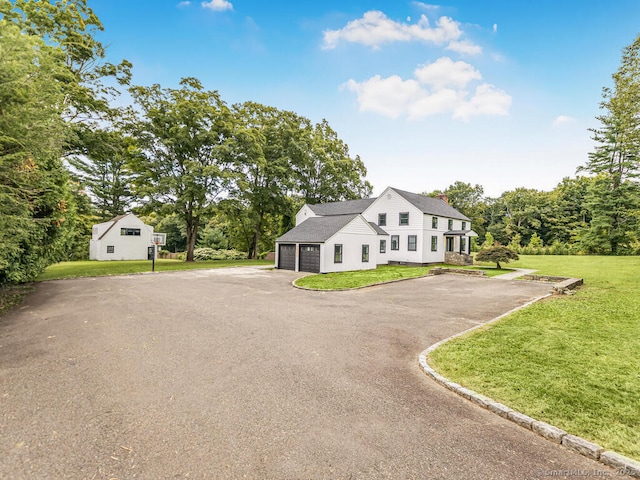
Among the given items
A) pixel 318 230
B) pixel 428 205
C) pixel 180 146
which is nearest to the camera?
pixel 318 230

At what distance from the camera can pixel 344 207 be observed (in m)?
30.9

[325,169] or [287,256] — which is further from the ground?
[325,169]

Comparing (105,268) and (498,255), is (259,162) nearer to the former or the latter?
(105,268)

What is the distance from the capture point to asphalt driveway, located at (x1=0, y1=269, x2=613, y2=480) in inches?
110

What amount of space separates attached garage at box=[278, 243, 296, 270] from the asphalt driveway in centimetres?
1421

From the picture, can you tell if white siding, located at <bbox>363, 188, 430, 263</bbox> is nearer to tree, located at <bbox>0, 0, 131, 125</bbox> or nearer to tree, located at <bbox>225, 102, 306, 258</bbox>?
tree, located at <bbox>225, 102, 306, 258</bbox>

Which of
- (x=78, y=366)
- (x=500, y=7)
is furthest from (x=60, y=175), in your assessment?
(x=500, y=7)

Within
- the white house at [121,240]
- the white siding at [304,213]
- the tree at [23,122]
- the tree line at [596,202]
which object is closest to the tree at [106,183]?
the white house at [121,240]

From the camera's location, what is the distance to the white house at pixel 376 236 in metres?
21.5

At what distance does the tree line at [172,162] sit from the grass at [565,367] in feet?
34.0

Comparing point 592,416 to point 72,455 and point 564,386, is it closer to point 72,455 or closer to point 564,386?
point 564,386

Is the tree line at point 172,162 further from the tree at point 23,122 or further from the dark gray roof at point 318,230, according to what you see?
the dark gray roof at point 318,230

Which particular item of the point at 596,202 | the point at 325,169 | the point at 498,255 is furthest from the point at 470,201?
the point at 498,255

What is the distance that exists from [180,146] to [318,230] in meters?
16.0
